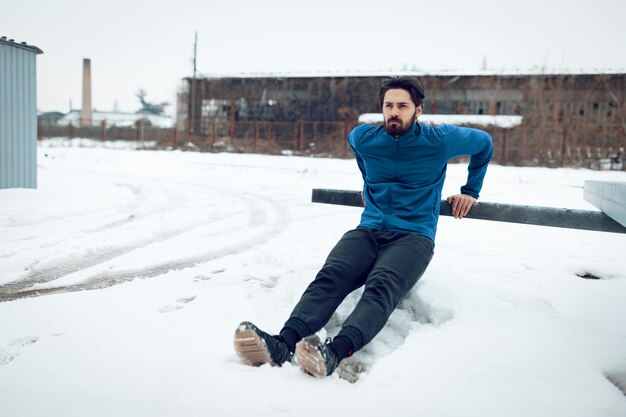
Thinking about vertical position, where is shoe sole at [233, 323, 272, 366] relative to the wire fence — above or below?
below

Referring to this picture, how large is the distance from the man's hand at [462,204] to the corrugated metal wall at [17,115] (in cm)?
798

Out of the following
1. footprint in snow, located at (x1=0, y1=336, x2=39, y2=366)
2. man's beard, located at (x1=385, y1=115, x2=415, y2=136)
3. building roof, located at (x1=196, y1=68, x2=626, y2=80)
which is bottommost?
footprint in snow, located at (x1=0, y1=336, x2=39, y2=366)

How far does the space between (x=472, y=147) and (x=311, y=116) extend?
24922mm

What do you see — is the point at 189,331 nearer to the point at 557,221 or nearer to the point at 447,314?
the point at 447,314

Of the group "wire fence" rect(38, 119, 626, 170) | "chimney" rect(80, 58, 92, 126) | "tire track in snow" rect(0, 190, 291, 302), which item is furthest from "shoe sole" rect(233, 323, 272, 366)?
"chimney" rect(80, 58, 92, 126)

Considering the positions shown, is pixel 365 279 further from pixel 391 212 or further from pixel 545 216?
pixel 545 216

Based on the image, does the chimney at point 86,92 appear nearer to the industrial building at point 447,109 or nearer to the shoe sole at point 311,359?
the industrial building at point 447,109

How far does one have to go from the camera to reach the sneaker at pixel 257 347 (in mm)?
2029

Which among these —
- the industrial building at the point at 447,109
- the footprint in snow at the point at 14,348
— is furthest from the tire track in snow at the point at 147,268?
the industrial building at the point at 447,109

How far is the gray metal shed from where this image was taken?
8195 mm

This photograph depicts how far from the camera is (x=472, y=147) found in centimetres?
310

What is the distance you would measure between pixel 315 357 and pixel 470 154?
6.08 feet

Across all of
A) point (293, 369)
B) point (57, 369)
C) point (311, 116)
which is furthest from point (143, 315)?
point (311, 116)

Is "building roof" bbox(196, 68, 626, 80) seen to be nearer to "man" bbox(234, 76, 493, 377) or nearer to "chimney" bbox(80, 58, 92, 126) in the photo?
"man" bbox(234, 76, 493, 377)
